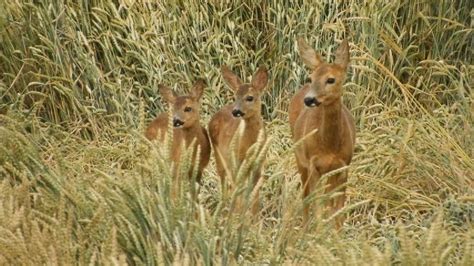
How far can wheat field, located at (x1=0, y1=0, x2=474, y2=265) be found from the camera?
6.00 metres

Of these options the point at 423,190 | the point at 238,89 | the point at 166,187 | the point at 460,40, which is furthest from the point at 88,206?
the point at 460,40

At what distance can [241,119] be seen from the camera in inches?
247

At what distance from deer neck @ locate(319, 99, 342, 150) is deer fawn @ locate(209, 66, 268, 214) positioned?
1.36 feet

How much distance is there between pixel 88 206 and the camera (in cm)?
512

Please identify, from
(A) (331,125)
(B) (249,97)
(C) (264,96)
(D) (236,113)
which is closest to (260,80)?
(B) (249,97)

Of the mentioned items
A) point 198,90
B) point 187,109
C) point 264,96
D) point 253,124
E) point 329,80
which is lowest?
point 329,80

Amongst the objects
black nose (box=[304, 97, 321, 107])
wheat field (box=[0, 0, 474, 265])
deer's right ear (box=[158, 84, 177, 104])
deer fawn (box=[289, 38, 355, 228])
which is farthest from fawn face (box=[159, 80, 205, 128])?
black nose (box=[304, 97, 321, 107])

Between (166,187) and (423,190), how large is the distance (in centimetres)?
210

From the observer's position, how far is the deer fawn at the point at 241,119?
6184 mm

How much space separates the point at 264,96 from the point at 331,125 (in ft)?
7.34

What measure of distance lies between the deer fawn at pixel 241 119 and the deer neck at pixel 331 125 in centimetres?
42

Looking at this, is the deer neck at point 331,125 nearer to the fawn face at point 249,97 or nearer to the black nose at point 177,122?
the fawn face at point 249,97

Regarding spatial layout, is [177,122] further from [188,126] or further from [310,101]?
[310,101]

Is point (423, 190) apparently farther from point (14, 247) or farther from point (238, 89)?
point (14, 247)
